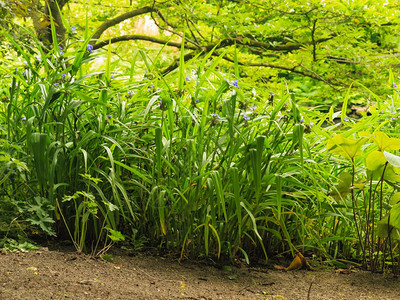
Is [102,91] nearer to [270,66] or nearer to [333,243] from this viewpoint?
[333,243]

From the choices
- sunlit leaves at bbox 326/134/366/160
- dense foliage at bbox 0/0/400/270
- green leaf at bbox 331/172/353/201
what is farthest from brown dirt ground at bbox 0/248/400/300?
sunlit leaves at bbox 326/134/366/160

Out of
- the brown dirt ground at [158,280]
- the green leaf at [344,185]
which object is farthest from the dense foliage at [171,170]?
the brown dirt ground at [158,280]

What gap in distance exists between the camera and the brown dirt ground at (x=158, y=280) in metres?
1.45

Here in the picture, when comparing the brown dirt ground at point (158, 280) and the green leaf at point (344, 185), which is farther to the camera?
the green leaf at point (344, 185)

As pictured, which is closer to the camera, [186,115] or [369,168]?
[369,168]

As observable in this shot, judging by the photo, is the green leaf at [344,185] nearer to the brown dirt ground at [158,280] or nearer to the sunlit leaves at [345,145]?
the sunlit leaves at [345,145]

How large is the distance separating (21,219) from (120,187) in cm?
49

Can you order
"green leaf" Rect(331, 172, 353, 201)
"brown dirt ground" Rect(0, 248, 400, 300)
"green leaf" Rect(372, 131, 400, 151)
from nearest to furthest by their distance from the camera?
"brown dirt ground" Rect(0, 248, 400, 300)
"green leaf" Rect(372, 131, 400, 151)
"green leaf" Rect(331, 172, 353, 201)

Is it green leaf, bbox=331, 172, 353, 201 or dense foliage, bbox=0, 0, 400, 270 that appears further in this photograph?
green leaf, bbox=331, 172, 353, 201

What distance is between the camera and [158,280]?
1.71 meters

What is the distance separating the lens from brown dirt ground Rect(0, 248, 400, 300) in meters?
1.45

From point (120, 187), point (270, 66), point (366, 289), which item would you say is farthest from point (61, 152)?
point (270, 66)

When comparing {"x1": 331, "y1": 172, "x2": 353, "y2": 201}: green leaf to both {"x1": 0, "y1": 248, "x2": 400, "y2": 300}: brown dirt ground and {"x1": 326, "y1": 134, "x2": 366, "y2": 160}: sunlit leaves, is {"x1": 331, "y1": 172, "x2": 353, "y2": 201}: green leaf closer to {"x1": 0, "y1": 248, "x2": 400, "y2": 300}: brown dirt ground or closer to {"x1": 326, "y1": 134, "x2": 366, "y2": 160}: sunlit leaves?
{"x1": 326, "y1": 134, "x2": 366, "y2": 160}: sunlit leaves

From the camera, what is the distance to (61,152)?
1.95 meters
